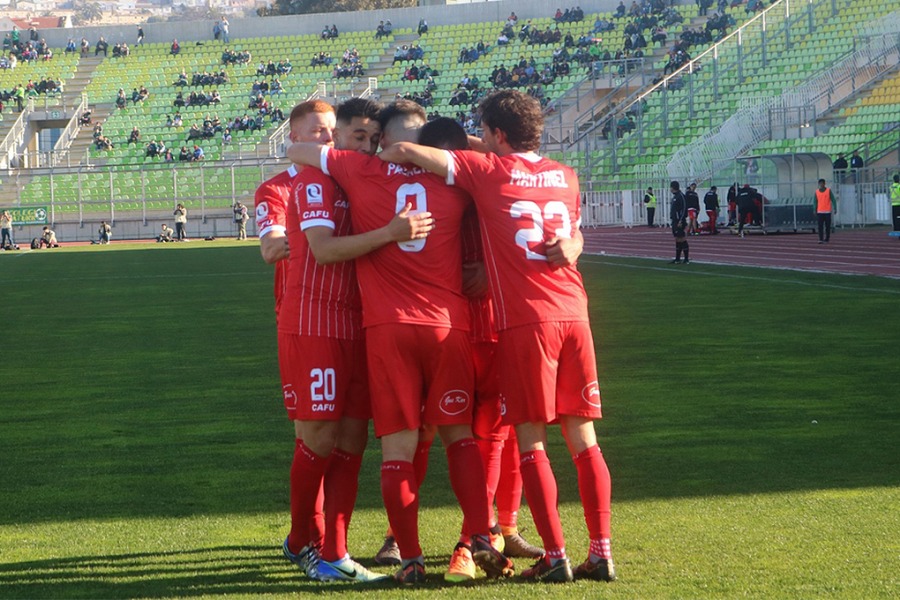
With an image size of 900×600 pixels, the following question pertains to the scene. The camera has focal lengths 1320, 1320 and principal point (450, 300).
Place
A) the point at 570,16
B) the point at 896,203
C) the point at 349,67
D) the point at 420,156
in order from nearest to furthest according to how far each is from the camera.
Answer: the point at 420,156
the point at 896,203
the point at 570,16
the point at 349,67

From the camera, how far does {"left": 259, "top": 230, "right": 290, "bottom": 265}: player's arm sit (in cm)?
531

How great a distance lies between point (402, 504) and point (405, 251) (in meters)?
0.95

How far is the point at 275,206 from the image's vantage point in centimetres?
550

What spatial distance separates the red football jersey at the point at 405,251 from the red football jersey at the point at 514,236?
4.6 inches

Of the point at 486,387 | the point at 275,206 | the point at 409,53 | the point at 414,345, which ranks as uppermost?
the point at 409,53

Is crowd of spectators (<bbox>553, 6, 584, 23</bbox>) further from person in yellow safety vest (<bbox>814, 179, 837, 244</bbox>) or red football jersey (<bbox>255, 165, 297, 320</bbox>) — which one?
red football jersey (<bbox>255, 165, 297, 320</bbox>)

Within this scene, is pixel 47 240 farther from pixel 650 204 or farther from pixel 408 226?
pixel 408 226

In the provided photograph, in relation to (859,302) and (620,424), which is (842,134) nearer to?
(859,302)

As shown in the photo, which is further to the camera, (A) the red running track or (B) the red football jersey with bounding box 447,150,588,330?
(A) the red running track

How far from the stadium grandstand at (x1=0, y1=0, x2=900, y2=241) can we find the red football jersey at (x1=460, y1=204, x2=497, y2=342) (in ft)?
104

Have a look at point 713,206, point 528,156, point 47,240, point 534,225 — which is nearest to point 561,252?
point 534,225

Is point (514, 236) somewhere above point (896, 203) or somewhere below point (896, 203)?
below

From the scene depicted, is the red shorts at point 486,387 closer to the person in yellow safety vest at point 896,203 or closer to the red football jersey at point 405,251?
the red football jersey at point 405,251

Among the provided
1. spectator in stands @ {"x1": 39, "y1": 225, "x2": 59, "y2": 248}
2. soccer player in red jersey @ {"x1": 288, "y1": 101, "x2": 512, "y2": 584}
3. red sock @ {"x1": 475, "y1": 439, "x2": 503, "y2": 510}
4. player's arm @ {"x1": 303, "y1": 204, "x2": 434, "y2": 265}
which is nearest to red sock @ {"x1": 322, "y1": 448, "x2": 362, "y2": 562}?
soccer player in red jersey @ {"x1": 288, "y1": 101, "x2": 512, "y2": 584}
